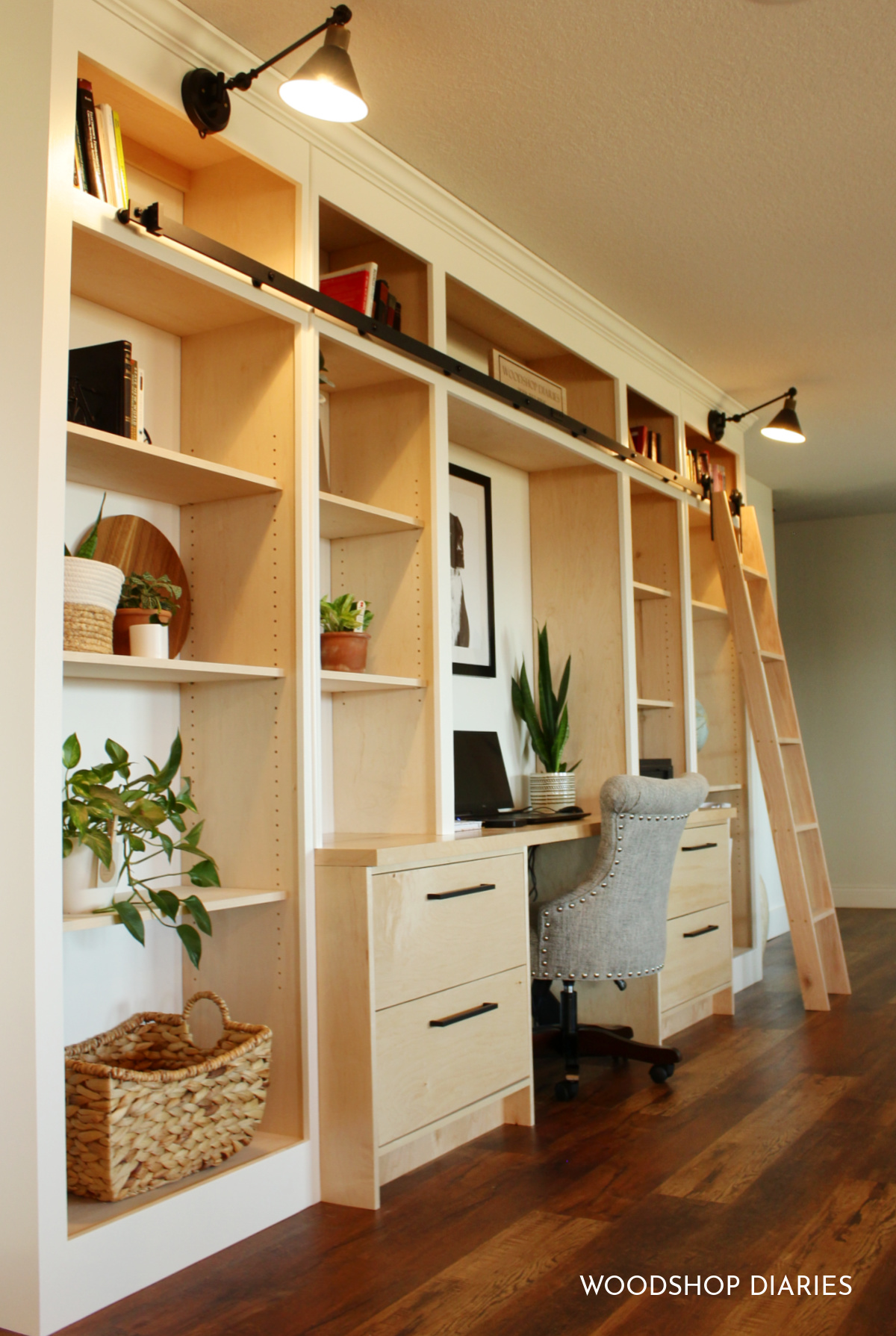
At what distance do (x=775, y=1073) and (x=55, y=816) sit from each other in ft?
7.96

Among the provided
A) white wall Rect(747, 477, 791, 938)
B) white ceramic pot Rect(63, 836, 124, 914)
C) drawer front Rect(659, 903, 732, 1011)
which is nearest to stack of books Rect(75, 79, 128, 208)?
white ceramic pot Rect(63, 836, 124, 914)

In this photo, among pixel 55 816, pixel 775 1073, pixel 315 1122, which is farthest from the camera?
pixel 775 1073

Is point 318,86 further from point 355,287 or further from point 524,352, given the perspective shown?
point 524,352

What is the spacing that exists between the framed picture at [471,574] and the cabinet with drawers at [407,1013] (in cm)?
109

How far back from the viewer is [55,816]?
197 centimetres

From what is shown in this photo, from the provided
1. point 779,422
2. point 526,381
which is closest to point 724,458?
point 779,422

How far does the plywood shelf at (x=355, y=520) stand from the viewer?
2.80 m

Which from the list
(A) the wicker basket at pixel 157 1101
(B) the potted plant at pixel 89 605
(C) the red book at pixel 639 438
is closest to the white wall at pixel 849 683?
(C) the red book at pixel 639 438

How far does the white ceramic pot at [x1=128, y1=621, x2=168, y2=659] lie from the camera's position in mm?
2303

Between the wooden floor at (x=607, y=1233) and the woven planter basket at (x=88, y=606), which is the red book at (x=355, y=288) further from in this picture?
the wooden floor at (x=607, y=1233)

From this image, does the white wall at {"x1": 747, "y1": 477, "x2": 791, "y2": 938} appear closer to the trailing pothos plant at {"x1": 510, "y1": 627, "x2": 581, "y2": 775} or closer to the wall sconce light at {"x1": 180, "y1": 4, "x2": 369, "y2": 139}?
the trailing pothos plant at {"x1": 510, "y1": 627, "x2": 581, "y2": 775}

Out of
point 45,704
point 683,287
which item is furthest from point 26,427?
point 683,287

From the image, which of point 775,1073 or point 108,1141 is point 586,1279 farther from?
point 775,1073

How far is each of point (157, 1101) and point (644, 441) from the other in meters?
3.19
